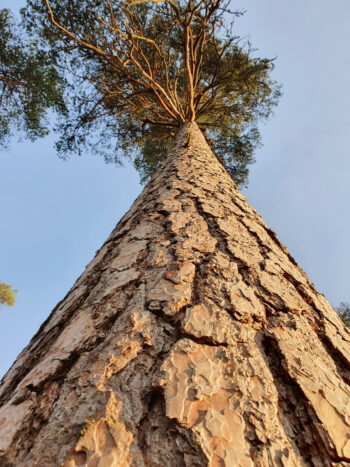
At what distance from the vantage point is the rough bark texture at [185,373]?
0.44m

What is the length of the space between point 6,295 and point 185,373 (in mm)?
8284

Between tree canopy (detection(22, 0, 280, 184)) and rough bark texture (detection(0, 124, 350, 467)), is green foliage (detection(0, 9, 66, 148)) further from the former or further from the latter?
rough bark texture (detection(0, 124, 350, 467))

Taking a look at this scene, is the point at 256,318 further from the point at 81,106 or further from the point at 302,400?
the point at 81,106

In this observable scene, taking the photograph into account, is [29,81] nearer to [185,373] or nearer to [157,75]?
[157,75]

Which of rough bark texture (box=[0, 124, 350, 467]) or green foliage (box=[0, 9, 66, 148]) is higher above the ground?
green foliage (box=[0, 9, 66, 148])

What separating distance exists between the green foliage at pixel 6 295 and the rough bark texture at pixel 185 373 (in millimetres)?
7534

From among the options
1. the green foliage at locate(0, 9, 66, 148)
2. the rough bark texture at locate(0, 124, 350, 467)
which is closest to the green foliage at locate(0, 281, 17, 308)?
the green foliage at locate(0, 9, 66, 148)

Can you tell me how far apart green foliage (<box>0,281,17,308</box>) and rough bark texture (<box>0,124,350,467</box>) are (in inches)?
297

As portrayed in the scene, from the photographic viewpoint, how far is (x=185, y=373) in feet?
1.75

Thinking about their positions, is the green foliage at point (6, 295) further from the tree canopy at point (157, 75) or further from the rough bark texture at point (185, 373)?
the rough bark texture at point (185, 373)

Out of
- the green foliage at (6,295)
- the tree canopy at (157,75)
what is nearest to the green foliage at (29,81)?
the tree canopy at (157,75)

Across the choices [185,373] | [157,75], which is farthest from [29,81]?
[185,373]

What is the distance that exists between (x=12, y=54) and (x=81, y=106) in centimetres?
197

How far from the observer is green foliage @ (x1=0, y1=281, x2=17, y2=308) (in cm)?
718
